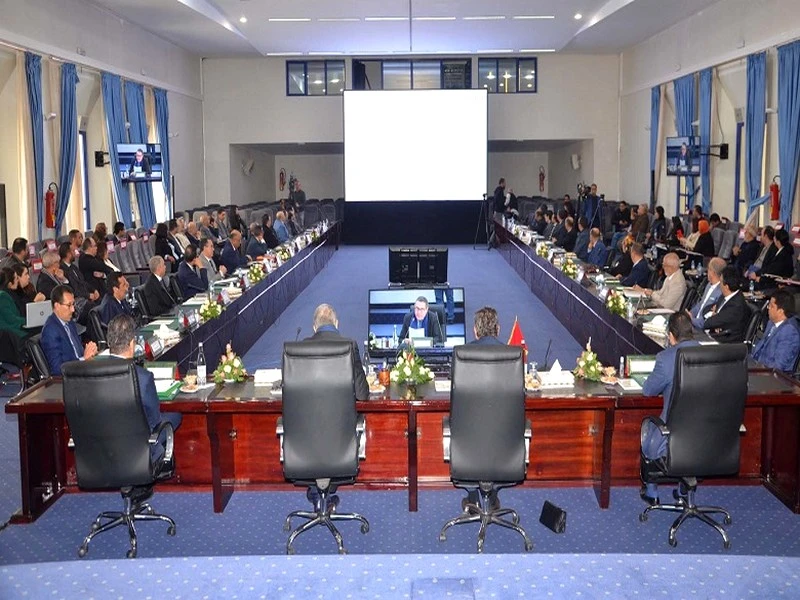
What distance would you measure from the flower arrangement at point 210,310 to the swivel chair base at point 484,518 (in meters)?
3.87

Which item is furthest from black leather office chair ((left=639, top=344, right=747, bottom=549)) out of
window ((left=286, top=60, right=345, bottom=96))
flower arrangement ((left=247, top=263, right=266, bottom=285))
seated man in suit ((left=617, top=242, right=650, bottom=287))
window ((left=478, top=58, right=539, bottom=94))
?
window ((left=286, top=60, right=345, bottom=96))

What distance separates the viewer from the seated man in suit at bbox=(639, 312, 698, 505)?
15.9 feet

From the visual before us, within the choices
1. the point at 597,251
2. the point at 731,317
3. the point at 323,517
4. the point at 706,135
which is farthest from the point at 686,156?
the point at 323,517

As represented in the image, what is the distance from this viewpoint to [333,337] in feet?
17.3

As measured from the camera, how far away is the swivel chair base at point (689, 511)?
4.85m

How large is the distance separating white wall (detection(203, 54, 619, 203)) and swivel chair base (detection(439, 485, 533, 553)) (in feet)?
61.1

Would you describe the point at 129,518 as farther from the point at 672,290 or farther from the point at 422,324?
the point at 672,290

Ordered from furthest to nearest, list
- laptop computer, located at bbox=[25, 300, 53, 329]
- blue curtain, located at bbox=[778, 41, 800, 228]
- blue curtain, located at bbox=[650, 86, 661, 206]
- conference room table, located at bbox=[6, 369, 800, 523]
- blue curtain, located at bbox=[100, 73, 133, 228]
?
blue curtain, located at bbox=[650, 86, 661, 206] < blue curtain, located at bbox=[100, 73, 133, 228] < blue curtain, located at bbox=[778, 41, 800, 228] < laptop computer, located at bbox=[25, 300, 53, 329] < conference room table, located at bbox=[6, 369, 800, 523]

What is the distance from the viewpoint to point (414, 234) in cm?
2362

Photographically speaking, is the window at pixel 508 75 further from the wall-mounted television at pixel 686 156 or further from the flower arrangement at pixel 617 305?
the flower arrangement at pixel 617 305

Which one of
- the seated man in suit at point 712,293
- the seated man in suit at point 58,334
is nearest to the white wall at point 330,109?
the seated man in suit at point 712,293

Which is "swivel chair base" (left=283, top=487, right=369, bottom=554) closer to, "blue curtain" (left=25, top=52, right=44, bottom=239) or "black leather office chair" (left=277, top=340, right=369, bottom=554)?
"black leather office chair" (left=277, top=340, right=369, bottom=554)

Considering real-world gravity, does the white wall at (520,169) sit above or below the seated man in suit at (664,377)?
above

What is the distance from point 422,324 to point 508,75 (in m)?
16.2
